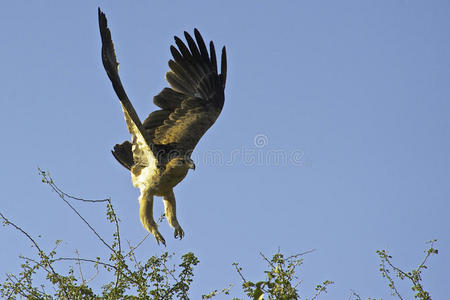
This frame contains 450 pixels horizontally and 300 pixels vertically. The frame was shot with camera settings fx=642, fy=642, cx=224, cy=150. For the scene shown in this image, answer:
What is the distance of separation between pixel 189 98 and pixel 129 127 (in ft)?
4.87

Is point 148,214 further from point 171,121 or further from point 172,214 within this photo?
point 171,121

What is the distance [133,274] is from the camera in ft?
15.8

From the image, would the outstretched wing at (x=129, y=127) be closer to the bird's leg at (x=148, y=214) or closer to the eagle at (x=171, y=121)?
the eagle at (x=171, y=121)

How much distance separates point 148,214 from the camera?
7.22m

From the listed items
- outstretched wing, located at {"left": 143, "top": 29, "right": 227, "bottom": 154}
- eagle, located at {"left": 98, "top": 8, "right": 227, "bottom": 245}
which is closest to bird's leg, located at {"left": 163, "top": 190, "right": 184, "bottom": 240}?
eagle, located at {"left": 98, "top": 8, "right": 227, "bottom": 245}

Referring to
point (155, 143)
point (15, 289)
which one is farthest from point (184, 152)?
point (15, 289)

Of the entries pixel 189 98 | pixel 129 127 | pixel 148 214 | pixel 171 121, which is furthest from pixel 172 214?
pixel 189 98

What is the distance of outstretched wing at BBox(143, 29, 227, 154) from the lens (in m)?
8.29

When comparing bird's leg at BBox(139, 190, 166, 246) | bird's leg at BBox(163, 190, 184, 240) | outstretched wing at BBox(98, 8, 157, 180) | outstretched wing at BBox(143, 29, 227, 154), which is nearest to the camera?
outstretched wing at BBox(98, 8, 157, 180)

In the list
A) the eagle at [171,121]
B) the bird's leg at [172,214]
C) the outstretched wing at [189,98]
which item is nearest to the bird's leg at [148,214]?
the eagle at [171,121]

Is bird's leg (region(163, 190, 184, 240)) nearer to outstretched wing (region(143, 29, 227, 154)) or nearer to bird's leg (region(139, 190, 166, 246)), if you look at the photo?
bird's leg (region(139, 190, 166, 246))

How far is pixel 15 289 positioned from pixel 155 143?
3.56 meters

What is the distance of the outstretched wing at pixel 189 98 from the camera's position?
27.2 ft

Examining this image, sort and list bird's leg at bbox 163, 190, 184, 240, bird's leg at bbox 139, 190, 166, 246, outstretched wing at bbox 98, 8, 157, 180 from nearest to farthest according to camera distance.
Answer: outstretched wing at bbox 98, 8, 157, 180 → bird's leg at bbox 139, 190, 166, 246 → bird's leg at bbox 163, 190, 184, 240
